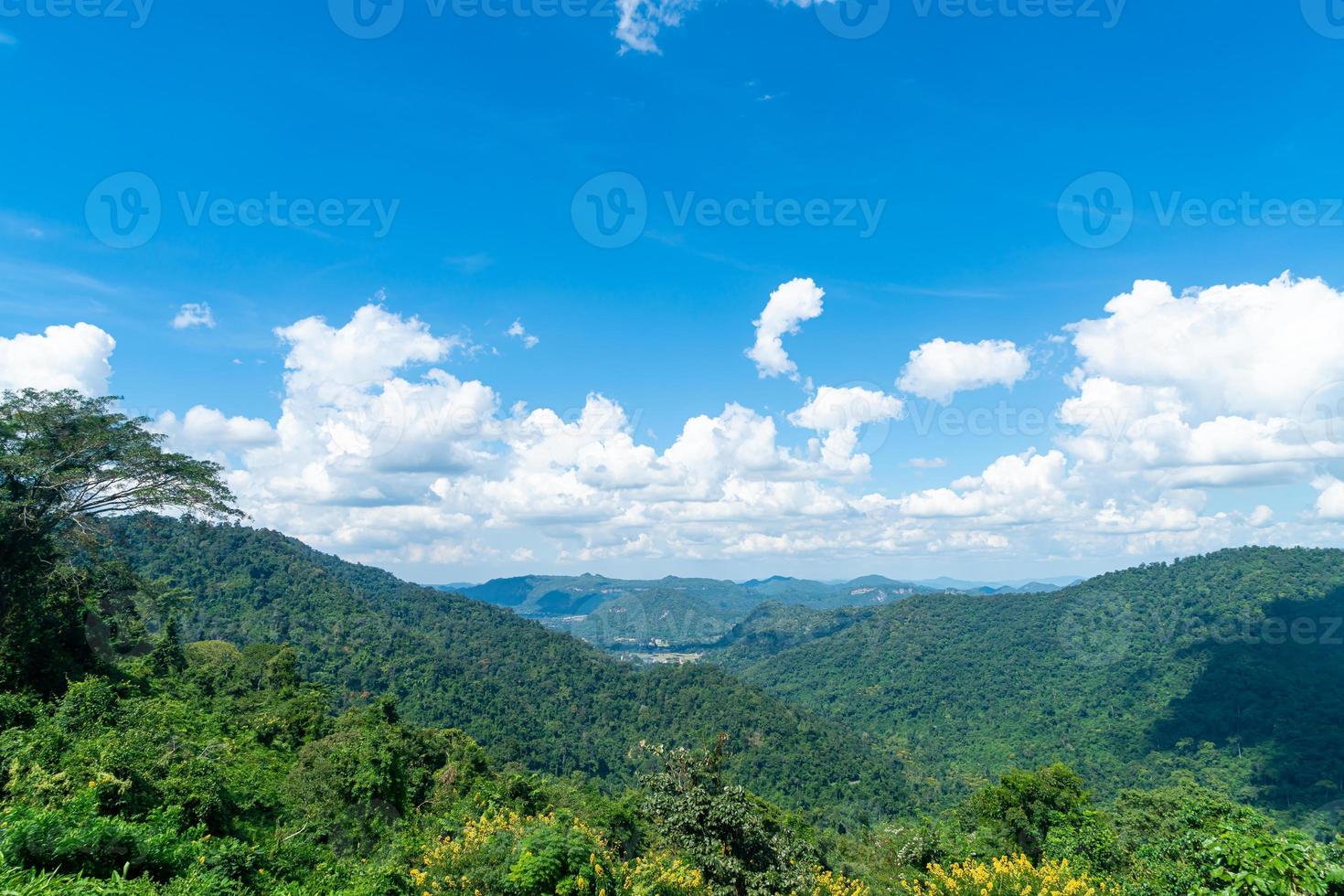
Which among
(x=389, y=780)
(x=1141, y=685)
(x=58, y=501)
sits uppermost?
(x=58, y=501)

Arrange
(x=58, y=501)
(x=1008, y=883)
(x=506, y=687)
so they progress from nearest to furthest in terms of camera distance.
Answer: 1. (x=1008, y=883)
2. (x=58, y=501)
3. (x=506, y=687)

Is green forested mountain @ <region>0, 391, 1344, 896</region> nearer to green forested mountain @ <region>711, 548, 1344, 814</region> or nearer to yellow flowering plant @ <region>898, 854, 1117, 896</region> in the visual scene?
yellow flowering plant @ <region>898, 854, 1117, 896</region>

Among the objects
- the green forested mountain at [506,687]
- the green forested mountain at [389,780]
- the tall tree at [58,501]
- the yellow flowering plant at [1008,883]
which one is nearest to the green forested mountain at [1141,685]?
the green forested mountain at [389,780]

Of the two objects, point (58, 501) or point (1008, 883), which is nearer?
point (1008, 883)

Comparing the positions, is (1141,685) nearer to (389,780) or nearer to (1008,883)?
(1008,883)

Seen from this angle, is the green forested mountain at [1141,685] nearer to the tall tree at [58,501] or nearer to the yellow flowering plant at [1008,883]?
the yellow flowering plant at [1008,883]

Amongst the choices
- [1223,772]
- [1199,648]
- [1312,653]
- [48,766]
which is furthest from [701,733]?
[48,766]

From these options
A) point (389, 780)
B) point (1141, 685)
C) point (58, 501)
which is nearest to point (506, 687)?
point (389, 780)
